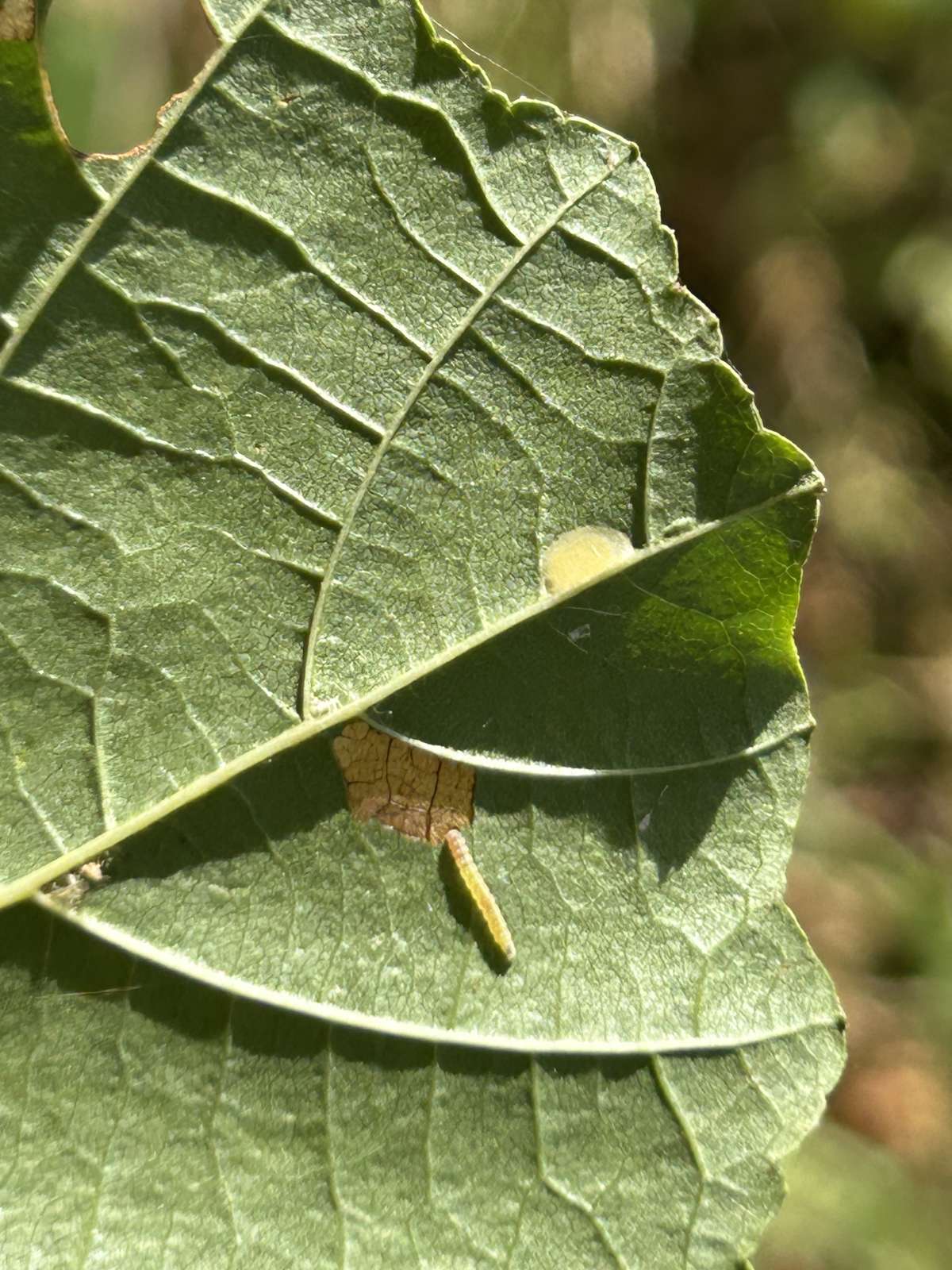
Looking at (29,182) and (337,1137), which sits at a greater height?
(29,182)

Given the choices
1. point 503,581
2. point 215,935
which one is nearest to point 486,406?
point 503,581

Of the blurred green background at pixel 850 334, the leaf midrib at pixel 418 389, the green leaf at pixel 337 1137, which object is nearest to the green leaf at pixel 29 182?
the leaf midrib at pixel 418 389

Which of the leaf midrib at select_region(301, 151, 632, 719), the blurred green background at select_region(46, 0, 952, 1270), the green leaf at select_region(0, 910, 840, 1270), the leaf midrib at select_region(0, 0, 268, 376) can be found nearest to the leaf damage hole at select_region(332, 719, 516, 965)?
the leaf midrib at select_region(301, 151, 632, 719)

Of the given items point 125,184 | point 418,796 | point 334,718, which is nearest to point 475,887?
point 418,796

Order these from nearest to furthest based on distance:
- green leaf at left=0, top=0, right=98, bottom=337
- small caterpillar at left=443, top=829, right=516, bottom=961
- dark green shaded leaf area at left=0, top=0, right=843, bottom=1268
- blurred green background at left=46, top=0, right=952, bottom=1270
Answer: green leaf at left=0, top=0, right=98, bottom=337 < dark green shaded leaf area at left=0, top=0, right=843, bottom=1268 < small caterpillar at left=443, top=829, right=516, bottom=961 < blurred green background at left=46, top=0, right=952, bottom=1270

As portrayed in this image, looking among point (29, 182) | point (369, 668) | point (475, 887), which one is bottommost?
point (475, 887)

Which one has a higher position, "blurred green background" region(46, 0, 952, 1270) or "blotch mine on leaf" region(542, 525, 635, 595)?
"blurred green background" region(46, 0, 952, 1270)

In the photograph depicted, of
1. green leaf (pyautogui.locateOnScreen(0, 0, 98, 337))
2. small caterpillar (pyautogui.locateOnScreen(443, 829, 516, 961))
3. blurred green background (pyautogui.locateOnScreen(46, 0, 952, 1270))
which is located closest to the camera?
green leaf (pyautogui.locateOnScreen(0, 0, 98, 337))

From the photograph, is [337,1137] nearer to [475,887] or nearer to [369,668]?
[475,887]

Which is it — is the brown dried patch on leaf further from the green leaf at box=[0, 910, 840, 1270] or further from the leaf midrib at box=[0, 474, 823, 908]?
the green leaf at box=[0, 910, 840, 1270]
